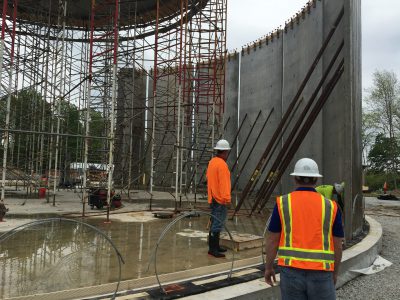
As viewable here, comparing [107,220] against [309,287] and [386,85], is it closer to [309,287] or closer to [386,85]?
[309,287]

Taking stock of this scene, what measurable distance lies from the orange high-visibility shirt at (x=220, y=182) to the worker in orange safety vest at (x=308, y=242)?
3083mm

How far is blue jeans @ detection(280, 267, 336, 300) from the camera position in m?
2.75

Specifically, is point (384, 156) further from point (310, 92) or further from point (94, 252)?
point (94, 252)

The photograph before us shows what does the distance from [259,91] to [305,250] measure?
56.4 ft

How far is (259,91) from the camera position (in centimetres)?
1936

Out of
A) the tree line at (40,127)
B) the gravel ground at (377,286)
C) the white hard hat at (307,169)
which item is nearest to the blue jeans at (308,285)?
the white hard hat at (307,169)

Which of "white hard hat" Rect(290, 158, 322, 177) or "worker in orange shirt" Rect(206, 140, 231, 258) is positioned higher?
"white hard hat" Rect(290, 158, 322, 177)

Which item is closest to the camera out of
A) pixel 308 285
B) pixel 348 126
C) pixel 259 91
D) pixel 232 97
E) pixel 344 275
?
pixel 308 285

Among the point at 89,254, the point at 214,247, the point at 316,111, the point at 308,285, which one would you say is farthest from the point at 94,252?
the point at 316,111

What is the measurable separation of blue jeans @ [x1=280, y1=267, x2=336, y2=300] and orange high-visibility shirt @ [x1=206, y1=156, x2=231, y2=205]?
3.17m

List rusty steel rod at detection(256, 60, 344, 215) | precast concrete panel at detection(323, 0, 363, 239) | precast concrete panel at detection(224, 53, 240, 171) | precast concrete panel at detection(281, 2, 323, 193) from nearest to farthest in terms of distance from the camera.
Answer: precast concrete panel at detection(323, 0, 363, 239) < rusty steel rod at detection(256, 60, 344, 215) < precast concrete panel at detection(281, 2, 323, 193) < precast concrete panel at detection(224, 53, 240, 171)

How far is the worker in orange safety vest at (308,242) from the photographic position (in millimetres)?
2768

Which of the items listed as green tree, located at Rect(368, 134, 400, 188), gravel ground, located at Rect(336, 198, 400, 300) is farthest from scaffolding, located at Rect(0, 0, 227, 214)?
green tree, located at Rect(368, 134, 400, 188)

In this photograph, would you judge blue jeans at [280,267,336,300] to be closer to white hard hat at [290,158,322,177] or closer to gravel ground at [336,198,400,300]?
white hard hat at [290,158,322,177]
